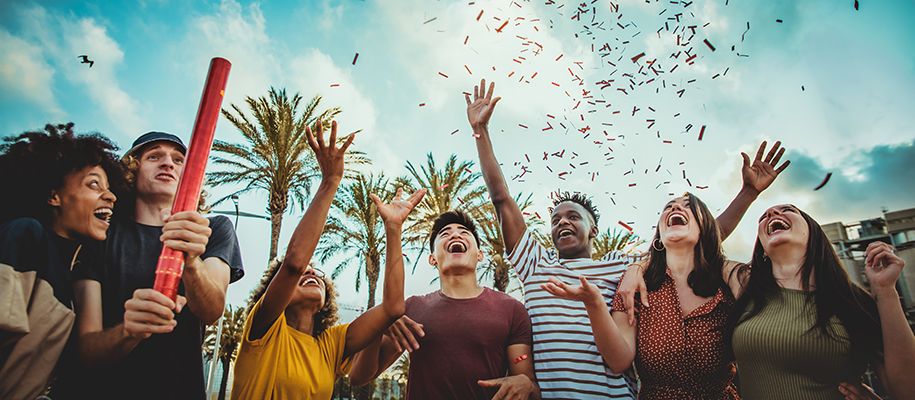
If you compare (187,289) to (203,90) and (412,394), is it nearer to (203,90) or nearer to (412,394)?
(203,90)

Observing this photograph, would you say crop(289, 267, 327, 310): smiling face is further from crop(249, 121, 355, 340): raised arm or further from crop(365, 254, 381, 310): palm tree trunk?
crop(365, 254, 381, 310): palm tree trunk

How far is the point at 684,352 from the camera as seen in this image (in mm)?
3350

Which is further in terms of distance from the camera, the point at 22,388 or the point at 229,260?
the point at 229,260

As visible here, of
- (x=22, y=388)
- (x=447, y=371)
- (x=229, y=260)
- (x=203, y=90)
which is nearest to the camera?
(x=22, y=388)

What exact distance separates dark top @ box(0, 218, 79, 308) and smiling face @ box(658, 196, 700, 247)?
414 centimetres

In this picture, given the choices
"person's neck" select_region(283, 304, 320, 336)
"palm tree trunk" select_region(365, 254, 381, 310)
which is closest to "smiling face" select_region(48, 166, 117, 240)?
"person's neck" select_region(283, 304, 320, 336)

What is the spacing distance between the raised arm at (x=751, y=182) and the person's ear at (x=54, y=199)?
17.6 feet

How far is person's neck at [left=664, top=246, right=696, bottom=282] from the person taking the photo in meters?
3.81

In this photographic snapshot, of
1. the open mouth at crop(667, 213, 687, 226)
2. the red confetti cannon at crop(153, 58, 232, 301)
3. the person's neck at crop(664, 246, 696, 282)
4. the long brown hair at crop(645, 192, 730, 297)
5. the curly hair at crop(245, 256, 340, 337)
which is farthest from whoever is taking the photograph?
the curly hair at crop(245, 256, 340, 337)

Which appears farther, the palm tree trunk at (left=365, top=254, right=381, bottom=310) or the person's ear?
the palm tree trunk at (left=365, top=254, right=381, bottom=310)

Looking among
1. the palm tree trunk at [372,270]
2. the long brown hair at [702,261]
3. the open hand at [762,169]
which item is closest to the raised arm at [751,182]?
the open hand at [762,169]

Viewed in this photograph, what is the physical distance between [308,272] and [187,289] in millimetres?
2091

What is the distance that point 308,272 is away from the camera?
14.5ft

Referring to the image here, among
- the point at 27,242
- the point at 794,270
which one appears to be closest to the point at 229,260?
the point at 27,242
